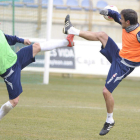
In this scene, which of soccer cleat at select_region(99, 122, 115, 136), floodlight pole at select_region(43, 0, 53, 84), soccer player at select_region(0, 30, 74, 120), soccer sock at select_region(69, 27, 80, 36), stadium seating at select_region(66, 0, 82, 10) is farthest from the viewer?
stadium seating at select_region(66, 0, 82, 10)

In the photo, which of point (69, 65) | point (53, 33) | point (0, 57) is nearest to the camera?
point (0, 57)

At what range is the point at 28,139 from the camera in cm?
528

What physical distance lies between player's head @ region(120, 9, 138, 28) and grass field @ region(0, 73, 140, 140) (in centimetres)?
199

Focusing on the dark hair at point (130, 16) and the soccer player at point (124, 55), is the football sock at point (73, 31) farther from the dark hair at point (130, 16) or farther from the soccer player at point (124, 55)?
the dark hair at point (130, 16)

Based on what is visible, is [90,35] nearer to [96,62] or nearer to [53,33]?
[96,62]

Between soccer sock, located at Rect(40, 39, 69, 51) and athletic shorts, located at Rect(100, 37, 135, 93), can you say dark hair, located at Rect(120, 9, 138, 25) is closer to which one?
athletic shorts, located at Rect(100, 37, 135, 93)

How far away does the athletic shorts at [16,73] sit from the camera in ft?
17.3

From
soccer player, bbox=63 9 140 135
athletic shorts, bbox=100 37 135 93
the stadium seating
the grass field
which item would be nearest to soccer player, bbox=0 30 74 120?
the grass field

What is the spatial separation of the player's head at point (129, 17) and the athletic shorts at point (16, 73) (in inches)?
67.1

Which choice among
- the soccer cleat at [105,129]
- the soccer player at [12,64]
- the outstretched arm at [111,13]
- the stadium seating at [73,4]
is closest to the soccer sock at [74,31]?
the soccer player at [12,64]

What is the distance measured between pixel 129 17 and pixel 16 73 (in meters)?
2.19

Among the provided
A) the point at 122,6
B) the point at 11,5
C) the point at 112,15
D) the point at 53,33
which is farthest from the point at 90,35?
the point at 122,6

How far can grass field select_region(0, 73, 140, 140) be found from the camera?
5727 mm

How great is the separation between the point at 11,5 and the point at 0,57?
27.4ft
